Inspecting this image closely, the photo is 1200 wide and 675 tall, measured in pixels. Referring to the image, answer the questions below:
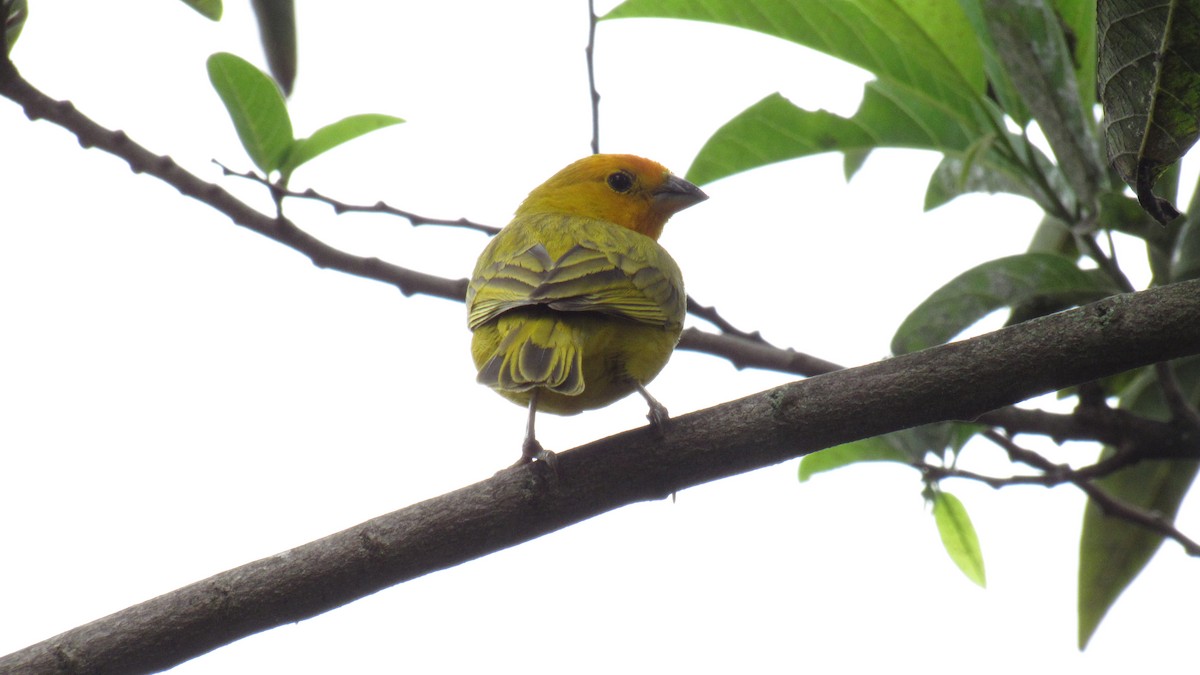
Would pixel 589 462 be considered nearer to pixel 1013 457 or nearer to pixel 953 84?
pixel 1013 457

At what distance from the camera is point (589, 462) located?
2.82 metres

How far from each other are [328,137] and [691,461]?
154cm

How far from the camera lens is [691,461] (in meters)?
2.68

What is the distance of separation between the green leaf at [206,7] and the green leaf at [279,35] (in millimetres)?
495

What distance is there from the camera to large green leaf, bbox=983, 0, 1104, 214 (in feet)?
11.3

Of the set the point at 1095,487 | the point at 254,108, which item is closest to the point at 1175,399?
the point at 1095,487

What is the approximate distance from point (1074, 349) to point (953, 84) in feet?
5.08

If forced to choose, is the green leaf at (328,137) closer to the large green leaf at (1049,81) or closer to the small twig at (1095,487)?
the large green leaf at (1049,81)

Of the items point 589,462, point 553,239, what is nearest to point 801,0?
point 553,239

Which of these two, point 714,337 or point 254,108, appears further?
point 714,337

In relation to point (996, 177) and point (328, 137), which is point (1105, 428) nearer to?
point (996, 177)

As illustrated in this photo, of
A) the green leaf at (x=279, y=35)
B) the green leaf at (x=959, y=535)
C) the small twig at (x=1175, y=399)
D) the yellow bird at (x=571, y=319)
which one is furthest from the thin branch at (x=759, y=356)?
the green leaf at (x=279, y=35)

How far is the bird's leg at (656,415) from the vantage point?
2.73 metres

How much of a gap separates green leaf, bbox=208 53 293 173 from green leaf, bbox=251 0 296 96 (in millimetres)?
634
